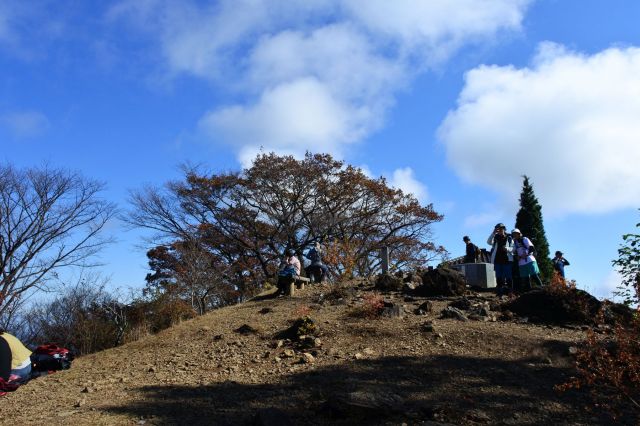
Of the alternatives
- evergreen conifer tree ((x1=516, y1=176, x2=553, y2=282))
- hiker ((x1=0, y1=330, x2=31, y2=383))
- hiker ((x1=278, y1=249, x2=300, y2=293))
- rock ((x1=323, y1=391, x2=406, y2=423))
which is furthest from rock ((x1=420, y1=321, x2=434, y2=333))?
evergreen conifer tree ((x1=516, y1=176, x2=553, y2=282))

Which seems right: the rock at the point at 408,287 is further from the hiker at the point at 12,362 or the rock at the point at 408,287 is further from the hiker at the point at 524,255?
the hiker at the point at 12,362

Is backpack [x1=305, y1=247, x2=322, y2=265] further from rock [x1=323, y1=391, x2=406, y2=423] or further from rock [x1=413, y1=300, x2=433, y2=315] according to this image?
rock [x1=323, y1=391, x2=406, y2=423]

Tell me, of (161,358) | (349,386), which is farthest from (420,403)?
(161,358)

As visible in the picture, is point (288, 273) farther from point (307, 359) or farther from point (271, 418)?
point (271, 418)

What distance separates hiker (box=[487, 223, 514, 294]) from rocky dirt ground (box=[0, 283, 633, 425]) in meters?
1.55

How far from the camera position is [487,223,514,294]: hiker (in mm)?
11664

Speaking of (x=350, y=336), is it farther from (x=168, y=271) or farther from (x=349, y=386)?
(x=168, y=271)

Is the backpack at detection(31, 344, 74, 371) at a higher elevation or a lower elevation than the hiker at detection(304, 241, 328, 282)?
lower

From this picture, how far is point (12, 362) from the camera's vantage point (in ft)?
30.3

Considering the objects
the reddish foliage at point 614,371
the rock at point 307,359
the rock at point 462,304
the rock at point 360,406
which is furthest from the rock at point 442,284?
the rock at point 360,406

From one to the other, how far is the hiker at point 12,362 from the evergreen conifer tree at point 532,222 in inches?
695

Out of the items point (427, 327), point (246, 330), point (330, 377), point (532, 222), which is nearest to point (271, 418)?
point (330, 377)

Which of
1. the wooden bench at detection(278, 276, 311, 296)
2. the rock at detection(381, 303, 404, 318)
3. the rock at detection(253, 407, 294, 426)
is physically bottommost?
the rock at detection(253, 407, 294, 426)

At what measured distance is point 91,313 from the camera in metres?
13.0
